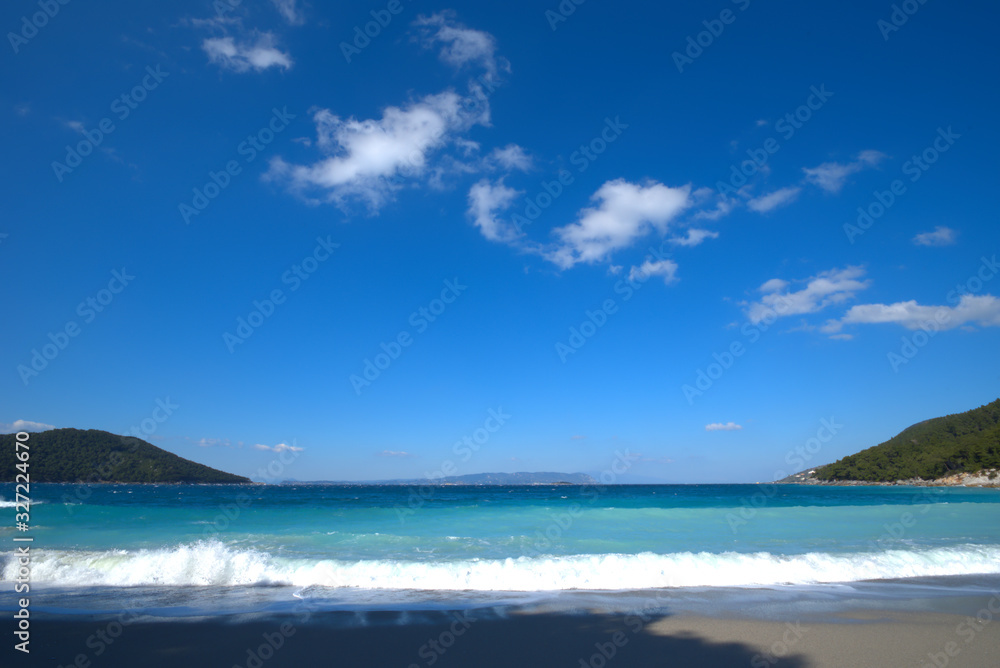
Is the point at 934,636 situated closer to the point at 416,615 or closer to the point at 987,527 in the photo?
the point at 416,615

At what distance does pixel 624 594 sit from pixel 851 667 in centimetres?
414

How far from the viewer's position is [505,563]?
11.1m

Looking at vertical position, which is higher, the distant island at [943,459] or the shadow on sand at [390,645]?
the shadow on sand at [390,645]

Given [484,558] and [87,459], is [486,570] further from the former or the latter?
[87,459]

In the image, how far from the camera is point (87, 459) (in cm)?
9312

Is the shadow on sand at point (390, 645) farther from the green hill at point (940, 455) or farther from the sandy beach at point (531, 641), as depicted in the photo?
the green hill at point (940, 455)

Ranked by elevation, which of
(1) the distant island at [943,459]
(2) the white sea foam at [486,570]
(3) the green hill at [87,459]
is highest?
(3) the green hill at [87,459]

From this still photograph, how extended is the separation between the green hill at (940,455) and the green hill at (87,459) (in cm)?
15540

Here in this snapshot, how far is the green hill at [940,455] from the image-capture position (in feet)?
251

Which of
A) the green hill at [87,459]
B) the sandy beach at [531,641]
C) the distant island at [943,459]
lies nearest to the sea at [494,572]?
the sandy beach at [531,641]

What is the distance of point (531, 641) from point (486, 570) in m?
4.52

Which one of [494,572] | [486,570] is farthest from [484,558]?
[494,572]

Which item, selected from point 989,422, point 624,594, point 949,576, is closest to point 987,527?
point 949,576

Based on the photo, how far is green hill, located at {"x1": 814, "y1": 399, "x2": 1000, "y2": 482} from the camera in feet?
251
